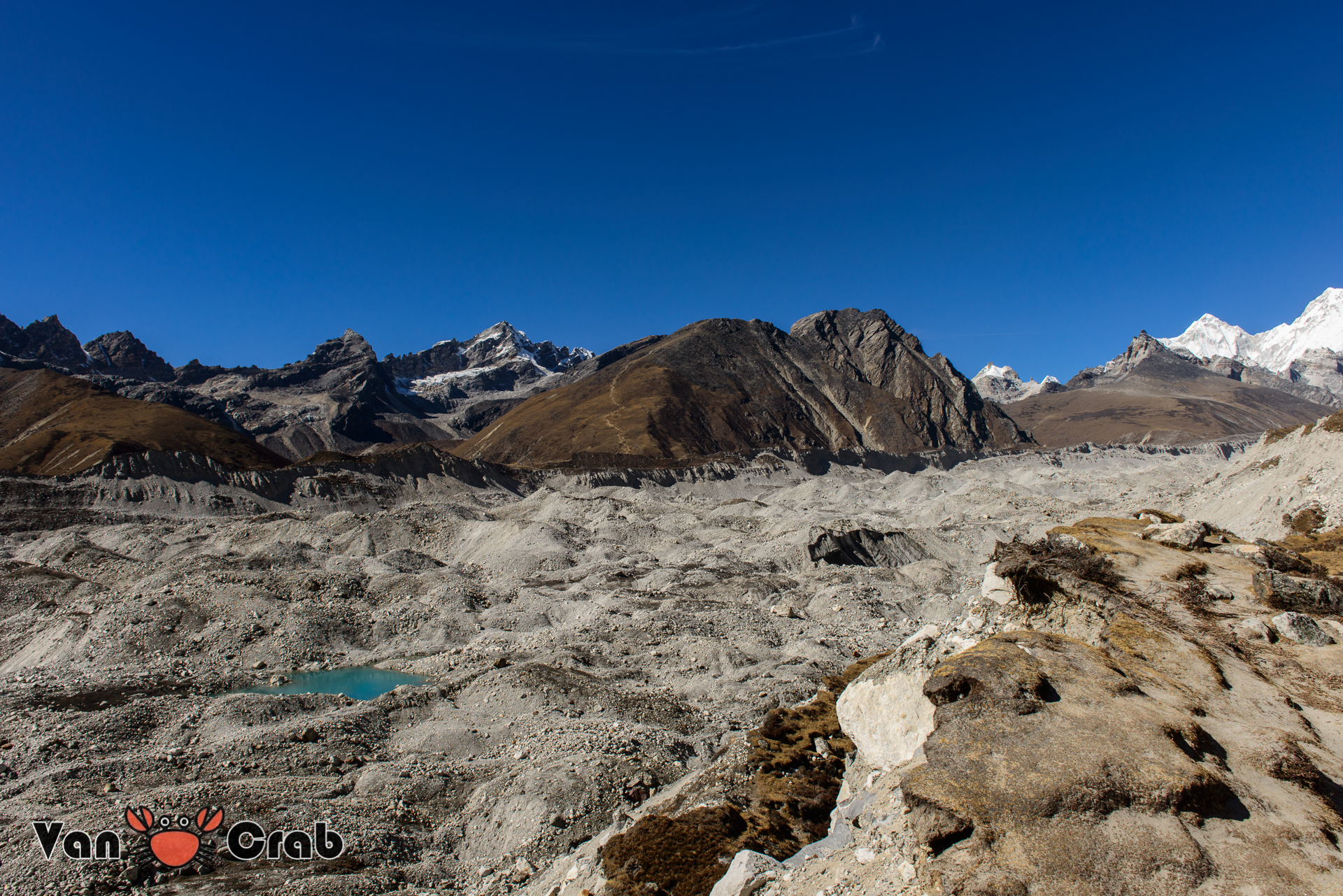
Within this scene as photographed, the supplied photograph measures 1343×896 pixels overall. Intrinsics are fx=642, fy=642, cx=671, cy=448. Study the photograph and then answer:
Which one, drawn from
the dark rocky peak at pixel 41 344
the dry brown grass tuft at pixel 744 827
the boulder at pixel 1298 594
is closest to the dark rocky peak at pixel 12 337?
the dark rocky peak at pixel 41 344

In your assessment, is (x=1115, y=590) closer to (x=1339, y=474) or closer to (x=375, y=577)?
(x=1339, y=474)

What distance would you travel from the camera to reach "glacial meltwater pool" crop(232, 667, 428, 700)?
1039 inches

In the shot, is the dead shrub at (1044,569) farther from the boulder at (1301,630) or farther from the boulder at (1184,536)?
the boulder at (1184,536)

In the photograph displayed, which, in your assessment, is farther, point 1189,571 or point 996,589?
point 1189,571

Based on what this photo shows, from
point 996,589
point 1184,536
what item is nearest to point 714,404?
point 1184,536

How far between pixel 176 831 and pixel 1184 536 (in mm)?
24968

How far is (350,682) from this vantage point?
27797 mm

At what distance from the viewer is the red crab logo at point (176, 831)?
11750 millimetres

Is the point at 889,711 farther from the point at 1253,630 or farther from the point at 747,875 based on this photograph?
the point at 1253,630

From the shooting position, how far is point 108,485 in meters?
60.5

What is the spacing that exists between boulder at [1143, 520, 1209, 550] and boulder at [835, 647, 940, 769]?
10.9 metres

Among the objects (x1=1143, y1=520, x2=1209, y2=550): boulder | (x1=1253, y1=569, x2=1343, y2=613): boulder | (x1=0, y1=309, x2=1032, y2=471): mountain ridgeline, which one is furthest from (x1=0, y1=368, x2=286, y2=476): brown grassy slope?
(x1=1253, y1=569, x2=1343, y2=613): boulder

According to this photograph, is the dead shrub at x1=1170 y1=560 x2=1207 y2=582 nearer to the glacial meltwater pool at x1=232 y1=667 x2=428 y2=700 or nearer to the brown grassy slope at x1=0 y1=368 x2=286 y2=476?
the glacial meltwater pool at x1=232 y1=667 x2=428 y2=700

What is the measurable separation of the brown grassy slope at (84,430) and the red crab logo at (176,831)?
6746cm
